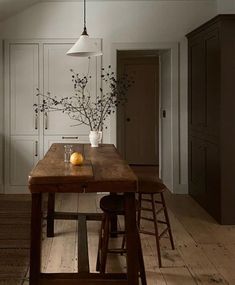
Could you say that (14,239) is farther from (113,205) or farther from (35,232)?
(35,232)

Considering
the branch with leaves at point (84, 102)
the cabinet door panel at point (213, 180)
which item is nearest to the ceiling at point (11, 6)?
the branch with leaves at point (84, 102)

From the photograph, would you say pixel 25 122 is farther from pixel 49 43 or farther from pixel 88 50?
pixel 88 50

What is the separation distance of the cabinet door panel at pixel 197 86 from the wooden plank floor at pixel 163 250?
115 cm

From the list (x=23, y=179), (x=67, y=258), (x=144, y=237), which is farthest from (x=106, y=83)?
(x=67, y=258)

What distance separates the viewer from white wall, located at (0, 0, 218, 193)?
5805mm

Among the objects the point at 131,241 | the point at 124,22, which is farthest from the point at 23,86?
the point at 131,241

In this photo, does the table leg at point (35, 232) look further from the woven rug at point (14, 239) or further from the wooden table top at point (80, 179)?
the woven rug at point (14, 239)

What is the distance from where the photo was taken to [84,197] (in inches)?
223

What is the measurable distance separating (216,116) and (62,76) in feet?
7.81

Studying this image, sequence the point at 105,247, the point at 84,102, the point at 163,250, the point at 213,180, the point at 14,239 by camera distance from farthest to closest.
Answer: the point at 84,102 < the point at 213,180 < the point at 14,239 < the point at 163,250 < the point at 105,247

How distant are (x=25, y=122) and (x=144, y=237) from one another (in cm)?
273

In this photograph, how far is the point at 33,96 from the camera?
19.2ft

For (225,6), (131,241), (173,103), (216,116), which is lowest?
(131,241)

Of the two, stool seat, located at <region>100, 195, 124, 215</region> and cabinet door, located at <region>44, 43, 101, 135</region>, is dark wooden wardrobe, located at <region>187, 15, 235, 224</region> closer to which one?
cabinet door, located at <region>44, 43, 101, 135</region>
